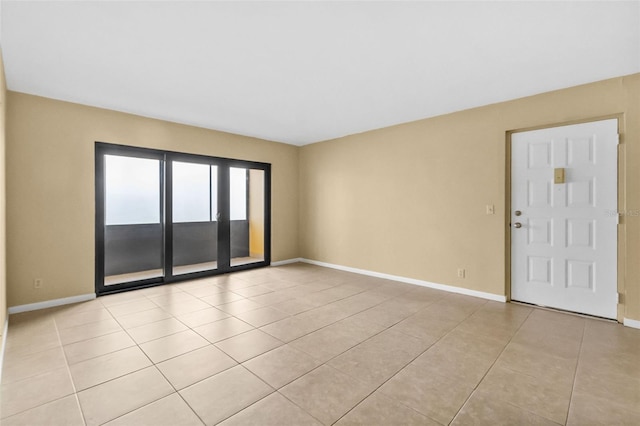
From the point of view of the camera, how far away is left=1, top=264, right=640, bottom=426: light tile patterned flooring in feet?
6.19

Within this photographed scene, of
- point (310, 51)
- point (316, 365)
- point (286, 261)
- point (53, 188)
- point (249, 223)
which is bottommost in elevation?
point (316, 365)

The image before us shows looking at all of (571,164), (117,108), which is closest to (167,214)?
(117,108)

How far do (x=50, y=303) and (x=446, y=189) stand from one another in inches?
220

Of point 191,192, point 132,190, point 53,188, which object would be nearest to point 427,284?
point 191,192

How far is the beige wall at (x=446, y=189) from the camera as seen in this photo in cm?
322

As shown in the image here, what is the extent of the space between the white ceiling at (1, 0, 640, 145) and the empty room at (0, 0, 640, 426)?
0.08 ft

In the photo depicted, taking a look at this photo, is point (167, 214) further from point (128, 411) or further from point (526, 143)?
point (526, 143)

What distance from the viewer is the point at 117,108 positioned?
14.0 feet

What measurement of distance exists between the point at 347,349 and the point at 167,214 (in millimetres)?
3722

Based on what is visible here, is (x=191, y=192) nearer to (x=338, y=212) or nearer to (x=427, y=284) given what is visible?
(x=338, y=212)

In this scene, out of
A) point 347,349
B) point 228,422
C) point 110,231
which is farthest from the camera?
point 110,231

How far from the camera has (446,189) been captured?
14.8 feet

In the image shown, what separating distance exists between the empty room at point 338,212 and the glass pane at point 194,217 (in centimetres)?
5

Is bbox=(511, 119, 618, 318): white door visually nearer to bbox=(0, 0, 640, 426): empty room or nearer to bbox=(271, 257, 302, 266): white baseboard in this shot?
bbox=(0, 0, 640, 426): empty room
